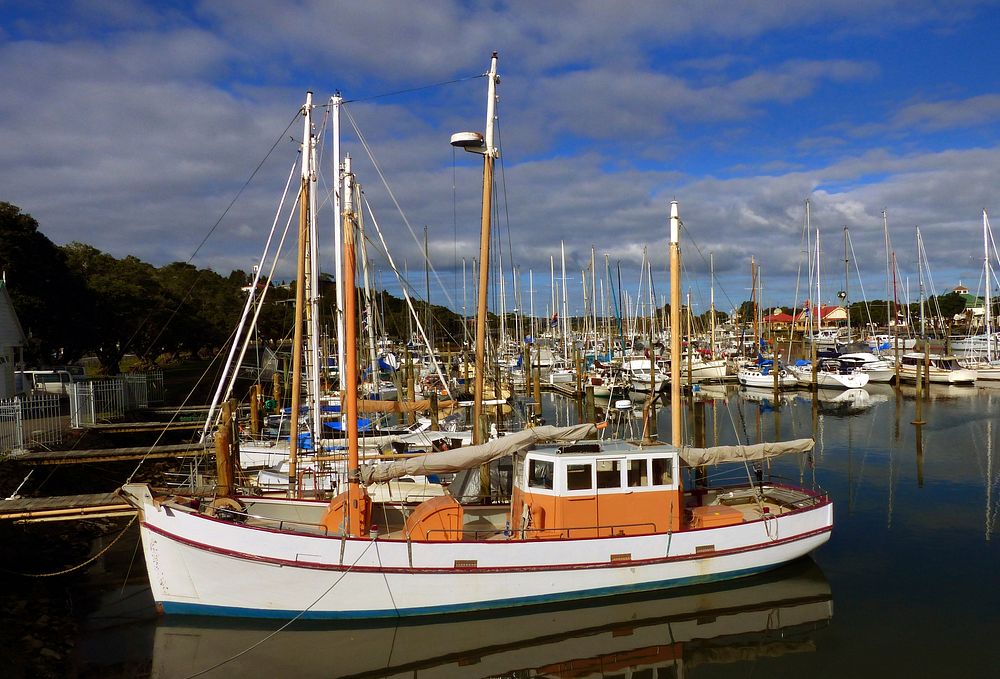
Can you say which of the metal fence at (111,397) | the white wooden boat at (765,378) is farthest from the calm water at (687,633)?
the white wooden boat at (765,378)

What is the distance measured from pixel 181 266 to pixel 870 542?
7392 cm

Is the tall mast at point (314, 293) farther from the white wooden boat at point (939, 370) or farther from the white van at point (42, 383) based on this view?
the white wooden boat at point (939, 370)

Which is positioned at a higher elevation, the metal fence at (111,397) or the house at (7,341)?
the house at (7,341)

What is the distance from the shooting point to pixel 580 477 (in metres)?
15.0

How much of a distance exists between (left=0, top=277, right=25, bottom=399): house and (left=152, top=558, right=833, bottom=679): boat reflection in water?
2034cm

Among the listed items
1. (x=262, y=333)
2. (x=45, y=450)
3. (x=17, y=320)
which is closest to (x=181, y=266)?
(x=262, y=333)

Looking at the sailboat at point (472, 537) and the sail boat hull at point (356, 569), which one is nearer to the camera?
the sail boat hull at point (356, 569)

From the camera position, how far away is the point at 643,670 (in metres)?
13.1

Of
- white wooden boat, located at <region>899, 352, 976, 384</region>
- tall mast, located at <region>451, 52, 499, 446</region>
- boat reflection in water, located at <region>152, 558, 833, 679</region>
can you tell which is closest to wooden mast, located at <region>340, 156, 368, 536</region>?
boat reflection in water, located at <region>152, 558, 833, 679</region>

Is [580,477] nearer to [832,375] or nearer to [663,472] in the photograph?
[663,472]

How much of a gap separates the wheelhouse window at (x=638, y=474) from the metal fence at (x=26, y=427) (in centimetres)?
1968

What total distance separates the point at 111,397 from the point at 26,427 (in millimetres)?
7384

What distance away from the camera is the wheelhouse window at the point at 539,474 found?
15.1 m

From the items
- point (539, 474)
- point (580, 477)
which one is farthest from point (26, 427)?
point (580, 477)
